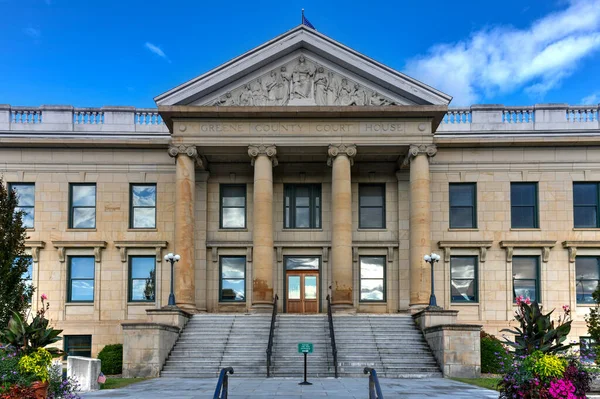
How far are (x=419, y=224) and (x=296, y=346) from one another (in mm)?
8988

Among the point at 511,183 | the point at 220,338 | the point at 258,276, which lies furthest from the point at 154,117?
the point at 511,183

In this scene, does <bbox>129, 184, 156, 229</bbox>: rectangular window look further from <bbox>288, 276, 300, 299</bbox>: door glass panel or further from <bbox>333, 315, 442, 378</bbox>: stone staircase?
<bbox>333, 315, 442, 378</bbox>: stone staircase

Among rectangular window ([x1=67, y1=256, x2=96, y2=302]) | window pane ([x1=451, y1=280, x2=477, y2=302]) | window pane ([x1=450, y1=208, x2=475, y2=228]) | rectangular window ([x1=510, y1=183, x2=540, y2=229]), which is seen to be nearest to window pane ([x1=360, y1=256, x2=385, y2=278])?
window pane ([x1=451, y1=280, x2=477, y2=302])

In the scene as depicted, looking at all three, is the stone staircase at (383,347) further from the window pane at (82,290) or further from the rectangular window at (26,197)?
the rectangular window at (26,197)

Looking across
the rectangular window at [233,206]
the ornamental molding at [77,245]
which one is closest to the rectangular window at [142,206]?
the ornamental molding at [77,245]

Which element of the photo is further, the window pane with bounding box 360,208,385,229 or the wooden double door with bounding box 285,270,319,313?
the window pane with bounding box 360,208,385,229

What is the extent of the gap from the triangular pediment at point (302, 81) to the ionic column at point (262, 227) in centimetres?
249

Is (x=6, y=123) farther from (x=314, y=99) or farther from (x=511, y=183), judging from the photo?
(x=511, y=183)

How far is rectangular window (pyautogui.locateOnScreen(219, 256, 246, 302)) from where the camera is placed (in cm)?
3684

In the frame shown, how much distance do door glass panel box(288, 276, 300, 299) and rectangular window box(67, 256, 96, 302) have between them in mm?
10217

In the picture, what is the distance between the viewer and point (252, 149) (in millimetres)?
33438

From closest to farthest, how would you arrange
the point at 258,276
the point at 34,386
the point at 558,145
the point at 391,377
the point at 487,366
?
the point at 34,386, the point at 391,377, the point at 487,366, the point at 258,276, the point at 558,145

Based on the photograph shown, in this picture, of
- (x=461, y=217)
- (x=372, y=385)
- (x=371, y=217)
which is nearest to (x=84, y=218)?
(x=371, y=217)

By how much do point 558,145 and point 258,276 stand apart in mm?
17046
